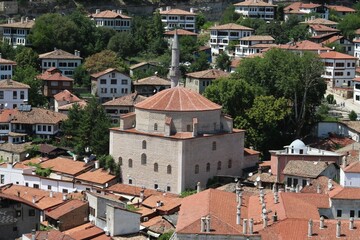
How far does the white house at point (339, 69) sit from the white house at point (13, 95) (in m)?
23.0

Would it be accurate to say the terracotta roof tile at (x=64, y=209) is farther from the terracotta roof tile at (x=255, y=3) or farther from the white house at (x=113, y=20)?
the terracotta roof tile at (x=255, y=3)

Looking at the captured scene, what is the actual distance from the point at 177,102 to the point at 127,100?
11.5m

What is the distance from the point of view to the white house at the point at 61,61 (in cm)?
6919

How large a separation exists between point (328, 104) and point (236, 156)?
1707 cm

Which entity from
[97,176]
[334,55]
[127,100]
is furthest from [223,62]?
[97,176]

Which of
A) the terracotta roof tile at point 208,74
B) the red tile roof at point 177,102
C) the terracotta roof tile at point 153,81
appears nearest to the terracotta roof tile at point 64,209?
the red tile roof at point 177,102

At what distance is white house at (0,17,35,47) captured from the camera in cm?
7394

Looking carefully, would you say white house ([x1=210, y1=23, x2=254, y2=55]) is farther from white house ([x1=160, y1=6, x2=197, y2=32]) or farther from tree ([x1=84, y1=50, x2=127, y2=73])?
tree ([x1=84, y1=50, x2=127, y2=73])

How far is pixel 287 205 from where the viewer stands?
37156mm

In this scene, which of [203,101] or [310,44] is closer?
[203,101]

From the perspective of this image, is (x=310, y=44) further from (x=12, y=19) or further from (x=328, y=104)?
(x=12, y=19)

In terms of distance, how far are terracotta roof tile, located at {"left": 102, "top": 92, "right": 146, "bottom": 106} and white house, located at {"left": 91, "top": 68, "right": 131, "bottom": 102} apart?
479cm

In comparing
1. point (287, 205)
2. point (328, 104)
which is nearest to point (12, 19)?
point (328, 104)

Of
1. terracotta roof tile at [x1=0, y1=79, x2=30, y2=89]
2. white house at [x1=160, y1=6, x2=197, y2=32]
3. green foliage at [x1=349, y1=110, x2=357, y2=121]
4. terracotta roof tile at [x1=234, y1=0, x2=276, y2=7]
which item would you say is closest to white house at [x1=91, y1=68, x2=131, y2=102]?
terracotta roof tile at [x1=0, y1=79, x2=30, y2=89]
